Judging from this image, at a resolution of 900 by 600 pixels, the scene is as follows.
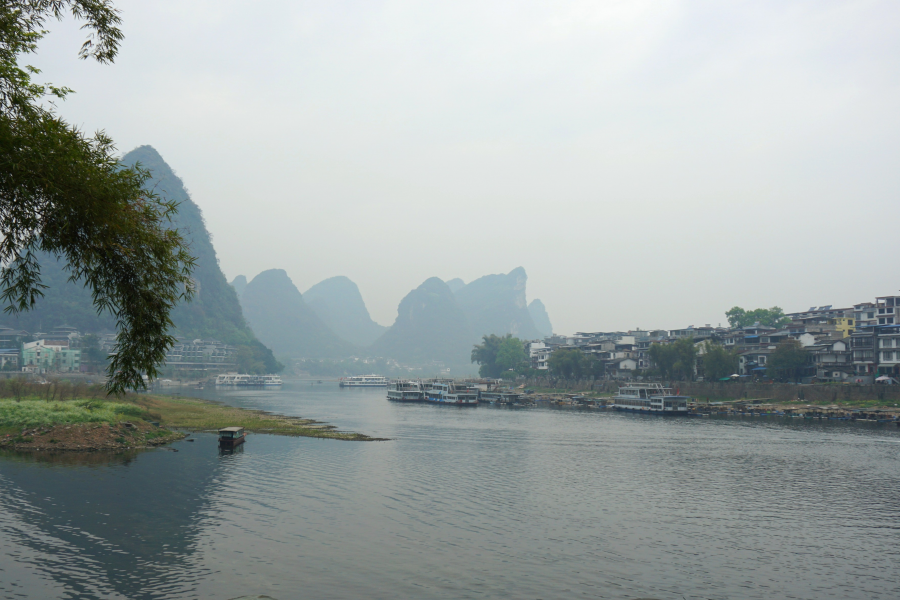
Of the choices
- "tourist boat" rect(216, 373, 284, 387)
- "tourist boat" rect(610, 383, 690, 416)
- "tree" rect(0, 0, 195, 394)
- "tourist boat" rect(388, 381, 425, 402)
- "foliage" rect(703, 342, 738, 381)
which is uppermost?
"tree" rect(0, 0, 195, 394)

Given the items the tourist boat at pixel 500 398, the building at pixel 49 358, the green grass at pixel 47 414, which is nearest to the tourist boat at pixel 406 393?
Result: the tourist boat at pixel 500 398

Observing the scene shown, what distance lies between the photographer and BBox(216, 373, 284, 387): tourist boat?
619 feet

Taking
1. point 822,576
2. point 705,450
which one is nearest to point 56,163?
point 822,576

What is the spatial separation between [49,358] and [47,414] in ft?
459

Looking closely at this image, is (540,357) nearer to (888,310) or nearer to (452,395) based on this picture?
(452,395)

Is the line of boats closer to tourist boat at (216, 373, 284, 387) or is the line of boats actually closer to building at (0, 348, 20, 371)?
tourist boat at (216, 373, 284, 387)

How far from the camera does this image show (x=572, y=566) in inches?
903

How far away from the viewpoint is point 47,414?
4450cm

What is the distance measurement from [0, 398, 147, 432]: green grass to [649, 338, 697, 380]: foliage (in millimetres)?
101104

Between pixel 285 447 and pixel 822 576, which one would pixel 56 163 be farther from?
pixel 285 447

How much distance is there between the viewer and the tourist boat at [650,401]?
322 ft

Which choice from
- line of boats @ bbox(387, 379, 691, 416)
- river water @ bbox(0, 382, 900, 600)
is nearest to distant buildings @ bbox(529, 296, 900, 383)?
line of boats @ bbox(387, 379, 691, 416)

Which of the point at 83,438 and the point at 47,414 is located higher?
the point at 47,414

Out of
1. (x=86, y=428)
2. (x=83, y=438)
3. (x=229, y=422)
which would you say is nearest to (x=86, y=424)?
(x=86, y=428)
